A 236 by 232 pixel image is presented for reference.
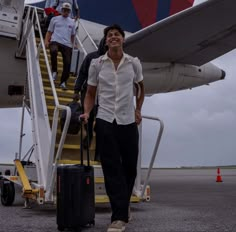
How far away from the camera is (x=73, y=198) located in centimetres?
337

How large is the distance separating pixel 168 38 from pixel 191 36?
1.58 ft

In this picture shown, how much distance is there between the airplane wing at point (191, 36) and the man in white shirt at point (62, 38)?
2.00 m

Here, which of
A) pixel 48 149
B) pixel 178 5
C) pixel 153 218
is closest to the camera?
pixel 153 218

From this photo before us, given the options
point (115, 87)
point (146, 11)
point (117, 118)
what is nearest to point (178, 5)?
point (146, 11)

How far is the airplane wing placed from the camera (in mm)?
7867

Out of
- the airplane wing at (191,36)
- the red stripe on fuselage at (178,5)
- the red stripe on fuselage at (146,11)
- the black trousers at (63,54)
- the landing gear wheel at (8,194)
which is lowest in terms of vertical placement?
the landing gear wheel at (8,194)

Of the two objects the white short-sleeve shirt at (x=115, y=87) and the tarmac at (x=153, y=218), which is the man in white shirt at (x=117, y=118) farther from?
the tarmac at (x=153, y=218)

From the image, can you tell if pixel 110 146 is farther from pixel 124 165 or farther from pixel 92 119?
pixel 92 119

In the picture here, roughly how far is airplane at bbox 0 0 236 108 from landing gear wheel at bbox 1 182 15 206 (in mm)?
3585

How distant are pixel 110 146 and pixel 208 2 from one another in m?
4.89

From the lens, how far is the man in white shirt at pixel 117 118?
10.9 ft

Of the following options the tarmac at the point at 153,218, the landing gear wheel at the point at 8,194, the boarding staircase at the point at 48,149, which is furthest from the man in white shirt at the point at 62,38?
the tarmac at the point at 153,218

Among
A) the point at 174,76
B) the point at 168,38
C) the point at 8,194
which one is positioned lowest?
the point at 8,194

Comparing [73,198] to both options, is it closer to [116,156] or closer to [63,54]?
[116,156]
